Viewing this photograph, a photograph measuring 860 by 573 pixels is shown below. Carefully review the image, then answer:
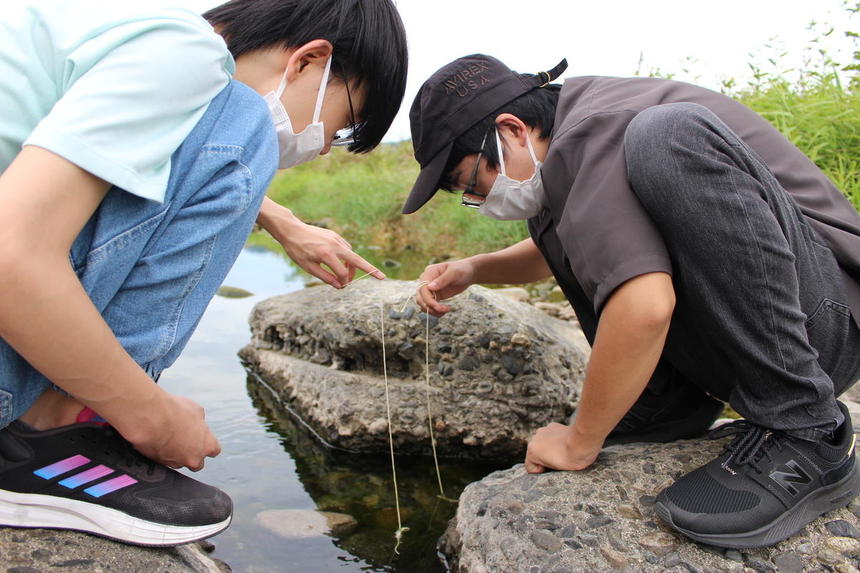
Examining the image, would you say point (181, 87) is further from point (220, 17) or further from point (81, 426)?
point (81, 426)

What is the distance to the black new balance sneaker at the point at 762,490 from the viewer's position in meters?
1.65

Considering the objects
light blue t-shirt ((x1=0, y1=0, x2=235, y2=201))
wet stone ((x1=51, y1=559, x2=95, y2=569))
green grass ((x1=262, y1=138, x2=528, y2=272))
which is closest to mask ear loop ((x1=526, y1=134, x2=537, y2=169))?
light blue t-shirt ((x1=0, y1=0, x2=235, y2=201))

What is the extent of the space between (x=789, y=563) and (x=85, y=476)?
1.55 metres

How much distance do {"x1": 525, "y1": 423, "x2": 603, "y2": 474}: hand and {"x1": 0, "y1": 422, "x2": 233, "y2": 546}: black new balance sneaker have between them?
897mm

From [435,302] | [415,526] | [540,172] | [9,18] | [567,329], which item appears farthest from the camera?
[567,329]

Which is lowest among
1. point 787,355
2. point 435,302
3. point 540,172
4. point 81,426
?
point 435,302

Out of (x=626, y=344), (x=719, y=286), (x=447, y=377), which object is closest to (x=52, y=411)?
(x=626, y=344)

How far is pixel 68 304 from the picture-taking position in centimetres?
121

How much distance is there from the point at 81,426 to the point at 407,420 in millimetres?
1475

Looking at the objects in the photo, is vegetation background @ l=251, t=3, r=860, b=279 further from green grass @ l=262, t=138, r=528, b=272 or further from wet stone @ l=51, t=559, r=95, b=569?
wet stone @ l=51, t=559, r=95, b=569

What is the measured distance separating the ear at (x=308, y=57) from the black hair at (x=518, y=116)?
1.72 ft

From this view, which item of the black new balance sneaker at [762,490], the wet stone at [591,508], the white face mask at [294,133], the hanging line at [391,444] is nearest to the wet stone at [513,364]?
the hanging line at [391,444]

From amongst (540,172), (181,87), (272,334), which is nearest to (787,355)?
(540,172)

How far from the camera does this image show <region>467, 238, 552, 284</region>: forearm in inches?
104
